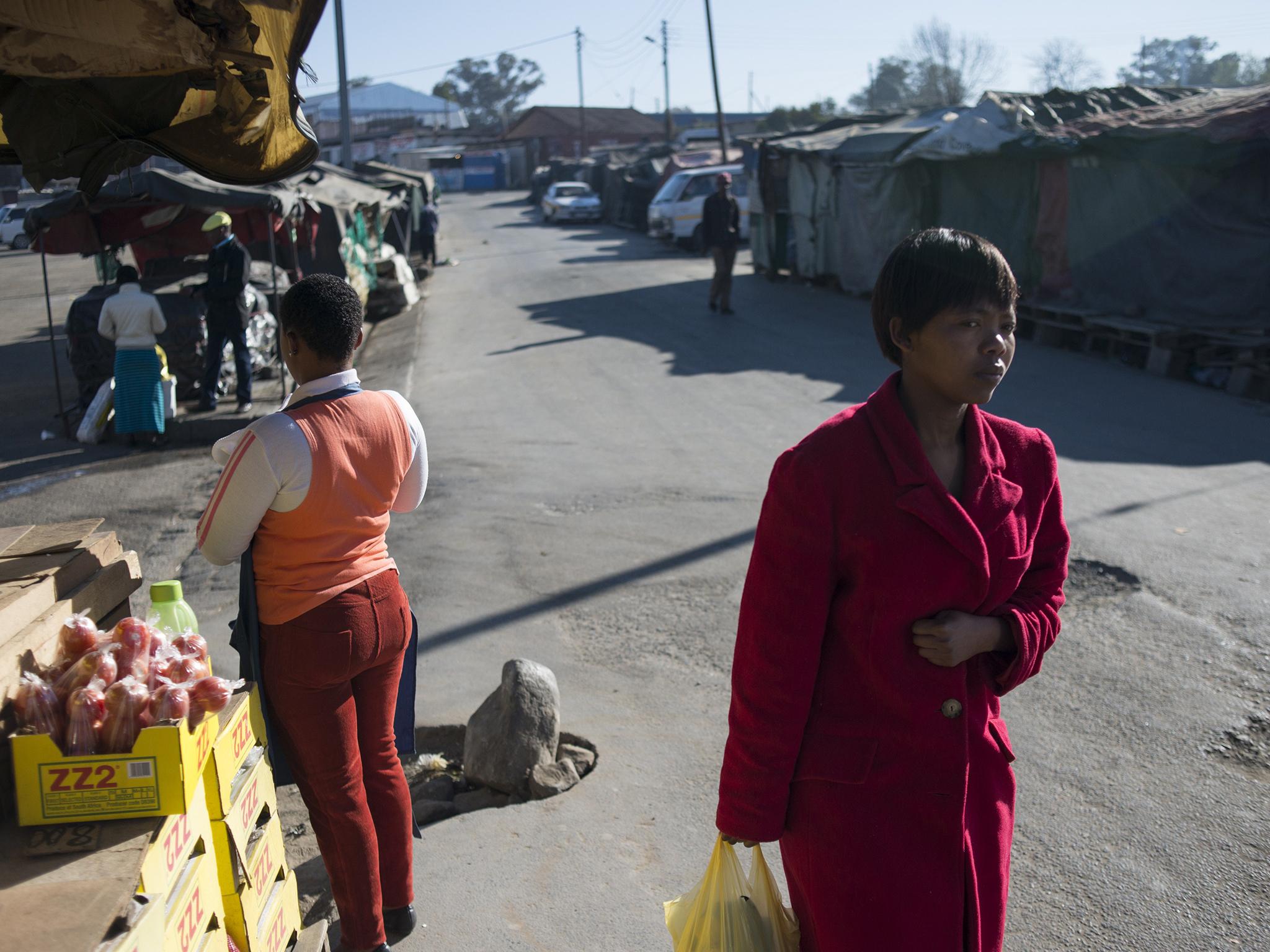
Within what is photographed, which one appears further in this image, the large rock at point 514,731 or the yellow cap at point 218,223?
the yellow cap at point 218,223

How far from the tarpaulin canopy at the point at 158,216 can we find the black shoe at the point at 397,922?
833cm

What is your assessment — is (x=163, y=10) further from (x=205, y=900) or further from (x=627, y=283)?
(x=627, y=283)

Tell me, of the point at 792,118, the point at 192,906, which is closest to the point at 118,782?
the point at 192,906

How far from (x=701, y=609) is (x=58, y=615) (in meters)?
3.59

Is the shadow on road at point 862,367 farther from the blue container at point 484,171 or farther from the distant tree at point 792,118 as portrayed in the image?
the blue container at point 484,171

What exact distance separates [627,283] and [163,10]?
1834 cm

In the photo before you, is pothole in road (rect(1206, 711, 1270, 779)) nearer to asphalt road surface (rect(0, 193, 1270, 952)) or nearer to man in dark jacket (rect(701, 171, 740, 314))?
asphalt road surface (rect(0, 193, 1270, 952))

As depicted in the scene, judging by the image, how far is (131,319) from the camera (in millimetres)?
9922

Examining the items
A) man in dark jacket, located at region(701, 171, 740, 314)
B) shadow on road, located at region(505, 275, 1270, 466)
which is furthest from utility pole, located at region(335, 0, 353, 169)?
man in dark jacket, located at region(701, 171, 740, 314)

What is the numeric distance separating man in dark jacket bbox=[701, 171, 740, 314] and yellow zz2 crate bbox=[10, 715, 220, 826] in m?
13.7

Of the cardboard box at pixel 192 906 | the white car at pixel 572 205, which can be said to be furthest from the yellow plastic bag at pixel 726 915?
the white car at pixel 572 205

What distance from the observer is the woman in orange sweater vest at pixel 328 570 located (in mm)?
2676

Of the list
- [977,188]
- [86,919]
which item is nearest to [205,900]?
[86,919]

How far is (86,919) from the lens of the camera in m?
1.83
